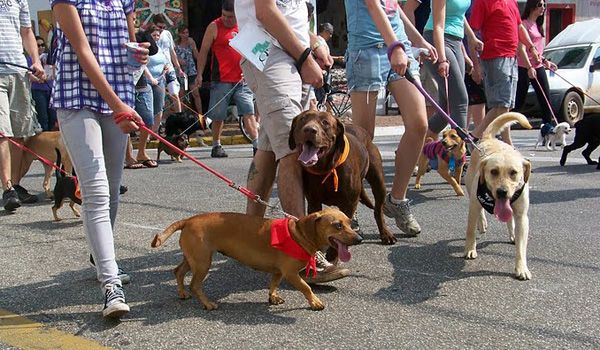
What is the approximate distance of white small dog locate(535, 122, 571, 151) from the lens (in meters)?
9.86

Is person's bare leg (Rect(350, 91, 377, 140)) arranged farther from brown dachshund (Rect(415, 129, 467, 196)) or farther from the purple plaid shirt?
brown dachshund (Rect(415, 129, 467, 196))

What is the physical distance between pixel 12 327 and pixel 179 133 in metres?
7.72

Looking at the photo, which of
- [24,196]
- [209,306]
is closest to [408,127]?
[209,306]

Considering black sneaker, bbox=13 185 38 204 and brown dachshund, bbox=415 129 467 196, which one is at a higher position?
brown dachshund, bbox=415 129 467 196

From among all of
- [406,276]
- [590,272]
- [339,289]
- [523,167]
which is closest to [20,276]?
[339,289]

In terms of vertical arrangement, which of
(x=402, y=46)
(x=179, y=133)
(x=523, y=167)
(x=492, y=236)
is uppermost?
(x=402, y=46)

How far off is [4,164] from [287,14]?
368 centimetres

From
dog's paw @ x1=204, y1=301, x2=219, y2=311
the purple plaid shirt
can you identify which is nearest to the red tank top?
the purple plaid shirt

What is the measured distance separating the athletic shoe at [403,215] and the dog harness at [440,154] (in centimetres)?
199

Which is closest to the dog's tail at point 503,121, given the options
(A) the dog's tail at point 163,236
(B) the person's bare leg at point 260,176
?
(B) the person's bare leg at point 260,176

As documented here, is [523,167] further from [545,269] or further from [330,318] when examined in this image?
[330,318]

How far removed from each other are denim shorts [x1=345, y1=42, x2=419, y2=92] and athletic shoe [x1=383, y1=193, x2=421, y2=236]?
0.82 m

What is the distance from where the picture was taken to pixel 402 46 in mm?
4410

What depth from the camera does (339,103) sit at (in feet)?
49.5
